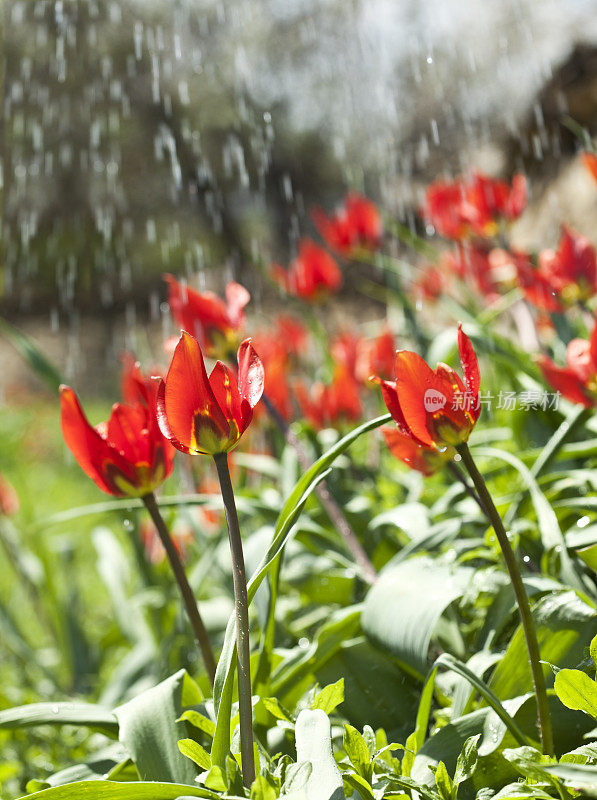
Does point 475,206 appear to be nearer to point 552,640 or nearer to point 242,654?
point 552,640

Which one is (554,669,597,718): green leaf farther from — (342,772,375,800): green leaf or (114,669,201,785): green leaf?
(114,669,201,785): green leaf

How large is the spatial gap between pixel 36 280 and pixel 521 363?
10346mm

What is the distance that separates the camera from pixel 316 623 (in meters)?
1.15

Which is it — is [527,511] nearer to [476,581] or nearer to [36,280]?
[476,581]

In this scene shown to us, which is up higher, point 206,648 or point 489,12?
point 489,12

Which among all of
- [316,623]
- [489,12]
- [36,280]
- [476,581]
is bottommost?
[36,280]

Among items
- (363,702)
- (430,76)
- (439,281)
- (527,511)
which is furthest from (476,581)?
(430,76)

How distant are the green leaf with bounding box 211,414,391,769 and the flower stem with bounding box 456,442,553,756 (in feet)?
0.23

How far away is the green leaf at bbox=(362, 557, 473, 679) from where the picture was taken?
719mm

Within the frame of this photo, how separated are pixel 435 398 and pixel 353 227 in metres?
1.29

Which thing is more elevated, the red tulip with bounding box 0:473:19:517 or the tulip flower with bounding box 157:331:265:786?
the tulip flower with bounding box 157:331:265:786

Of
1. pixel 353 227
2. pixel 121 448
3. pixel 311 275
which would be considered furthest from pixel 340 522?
pixel 353 227

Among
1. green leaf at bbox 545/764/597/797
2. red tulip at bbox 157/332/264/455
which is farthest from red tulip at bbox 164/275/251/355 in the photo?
green leaf at bbox 545/764/597/797

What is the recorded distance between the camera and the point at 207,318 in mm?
985
